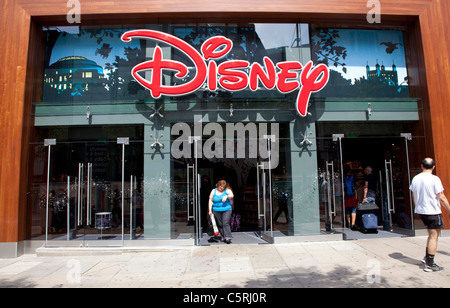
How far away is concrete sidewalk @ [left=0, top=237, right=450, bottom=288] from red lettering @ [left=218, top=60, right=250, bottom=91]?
12.6 feet

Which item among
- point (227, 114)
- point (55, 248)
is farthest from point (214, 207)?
point (55, 248)

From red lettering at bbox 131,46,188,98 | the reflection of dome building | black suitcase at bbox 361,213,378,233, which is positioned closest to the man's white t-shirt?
black suitcase at bbox 361,213,378,233

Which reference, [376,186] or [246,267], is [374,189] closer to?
[376,186]

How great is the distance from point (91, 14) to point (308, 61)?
5658 millimetres

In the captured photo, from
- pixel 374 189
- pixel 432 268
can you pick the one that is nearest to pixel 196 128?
pixel 374 189

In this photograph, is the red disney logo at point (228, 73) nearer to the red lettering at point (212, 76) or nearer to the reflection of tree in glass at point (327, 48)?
the red lettering at point (212, 76)

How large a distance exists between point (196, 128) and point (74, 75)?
3.61 metres

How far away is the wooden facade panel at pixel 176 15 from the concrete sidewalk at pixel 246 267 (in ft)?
6.21

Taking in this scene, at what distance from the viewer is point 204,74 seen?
25.4 ft

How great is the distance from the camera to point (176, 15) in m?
8.00

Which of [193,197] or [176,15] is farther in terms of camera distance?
[176,15]

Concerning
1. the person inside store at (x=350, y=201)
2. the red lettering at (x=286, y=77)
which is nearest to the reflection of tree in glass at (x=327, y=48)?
the red lettering at (x=286, y=77)
